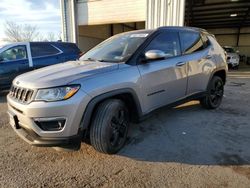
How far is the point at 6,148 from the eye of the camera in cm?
347

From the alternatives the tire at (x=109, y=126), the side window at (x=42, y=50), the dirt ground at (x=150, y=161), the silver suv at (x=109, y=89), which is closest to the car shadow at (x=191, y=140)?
the dirt ground at (x=150, y=161)

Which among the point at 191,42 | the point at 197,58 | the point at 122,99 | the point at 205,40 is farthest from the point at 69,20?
the point at 122,99

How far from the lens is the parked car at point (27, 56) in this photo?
7.05 metres

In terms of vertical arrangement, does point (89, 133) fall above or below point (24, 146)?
above

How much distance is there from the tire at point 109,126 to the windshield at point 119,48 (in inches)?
28.9

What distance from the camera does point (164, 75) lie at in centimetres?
367

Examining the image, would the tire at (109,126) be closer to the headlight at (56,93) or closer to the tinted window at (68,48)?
the headlight at (56,93)

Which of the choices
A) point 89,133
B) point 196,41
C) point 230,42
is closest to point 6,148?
point 89,133

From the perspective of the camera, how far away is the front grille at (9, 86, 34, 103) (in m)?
2.71

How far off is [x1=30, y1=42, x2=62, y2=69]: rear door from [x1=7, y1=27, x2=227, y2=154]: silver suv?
4.16 m

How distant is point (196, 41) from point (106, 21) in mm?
9651

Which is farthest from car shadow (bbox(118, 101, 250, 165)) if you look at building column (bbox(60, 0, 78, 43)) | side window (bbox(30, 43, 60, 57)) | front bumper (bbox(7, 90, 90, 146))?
building column (bbox(60, 0, 78, 43))

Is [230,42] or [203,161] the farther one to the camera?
[230,42]

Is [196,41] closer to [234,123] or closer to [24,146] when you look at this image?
[234,123]
